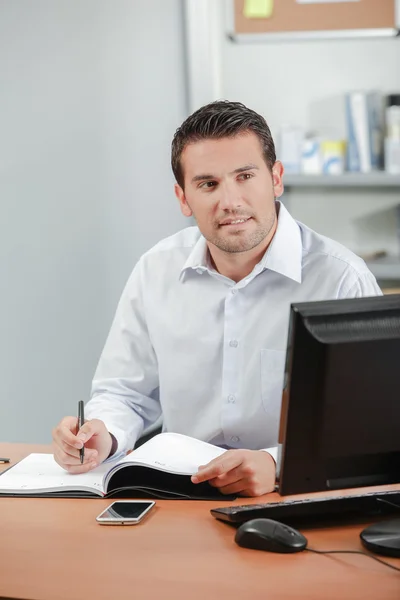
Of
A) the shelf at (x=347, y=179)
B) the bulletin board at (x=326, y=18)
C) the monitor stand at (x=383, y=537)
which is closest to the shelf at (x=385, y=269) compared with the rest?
the shelf at (x=347, y=179)

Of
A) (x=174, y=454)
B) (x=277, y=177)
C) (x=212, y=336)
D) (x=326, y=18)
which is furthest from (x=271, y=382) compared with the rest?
(x=326, y=18)

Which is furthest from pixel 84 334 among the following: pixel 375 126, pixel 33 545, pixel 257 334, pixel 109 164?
pixel 33 545

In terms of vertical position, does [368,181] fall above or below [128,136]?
below

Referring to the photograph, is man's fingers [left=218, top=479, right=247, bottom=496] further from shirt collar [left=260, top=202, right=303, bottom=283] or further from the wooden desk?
shirt collar [left=260, top=202, right=303, bottom=283]

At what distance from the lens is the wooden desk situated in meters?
1.16

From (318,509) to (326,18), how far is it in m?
2.48

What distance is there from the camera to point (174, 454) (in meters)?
1.61

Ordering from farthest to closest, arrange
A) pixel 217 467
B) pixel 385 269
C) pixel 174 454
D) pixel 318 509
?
pixel 385 269
pixel 174 454
pixel 217 467
pixel 318 509

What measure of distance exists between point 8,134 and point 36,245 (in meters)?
0.44

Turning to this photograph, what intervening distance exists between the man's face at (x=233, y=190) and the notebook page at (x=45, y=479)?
56cm

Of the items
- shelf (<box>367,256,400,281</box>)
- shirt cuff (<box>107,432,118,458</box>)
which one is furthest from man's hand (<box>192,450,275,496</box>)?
shelf (<box>367,256,400,281</box>)

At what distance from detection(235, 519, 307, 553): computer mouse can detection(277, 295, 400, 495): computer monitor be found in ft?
0.21

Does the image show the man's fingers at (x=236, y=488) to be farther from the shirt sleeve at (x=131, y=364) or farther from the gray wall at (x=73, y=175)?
the gray wall at (x=73, y=175)

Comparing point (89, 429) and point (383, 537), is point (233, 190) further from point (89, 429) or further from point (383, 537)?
point (383, 537)
